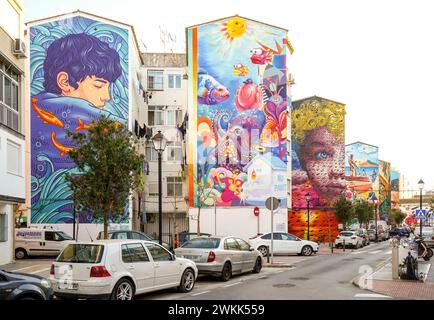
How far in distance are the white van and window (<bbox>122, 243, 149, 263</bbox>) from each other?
17.4 metres

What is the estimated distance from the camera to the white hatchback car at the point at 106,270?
1158 cm

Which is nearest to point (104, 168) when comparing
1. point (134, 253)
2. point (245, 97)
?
point (134, 253)

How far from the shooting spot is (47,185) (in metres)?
41.0

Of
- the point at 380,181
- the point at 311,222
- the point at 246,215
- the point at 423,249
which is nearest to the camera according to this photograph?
the point at 423,249

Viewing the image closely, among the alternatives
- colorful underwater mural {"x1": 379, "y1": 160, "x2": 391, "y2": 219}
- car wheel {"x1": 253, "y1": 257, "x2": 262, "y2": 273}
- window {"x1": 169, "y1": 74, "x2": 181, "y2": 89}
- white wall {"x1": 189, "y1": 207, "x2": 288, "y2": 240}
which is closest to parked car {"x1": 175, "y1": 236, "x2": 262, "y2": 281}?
car wheel {"x1": 253, "y1": 257, "x2": 262, "y2": 273}

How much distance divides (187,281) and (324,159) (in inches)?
1850

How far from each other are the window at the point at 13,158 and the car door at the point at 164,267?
45.2ft

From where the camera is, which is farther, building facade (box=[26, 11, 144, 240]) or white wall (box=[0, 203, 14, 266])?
building facade (box=[26, 11, 144, 240])

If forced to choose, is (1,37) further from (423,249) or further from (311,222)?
(311,222)

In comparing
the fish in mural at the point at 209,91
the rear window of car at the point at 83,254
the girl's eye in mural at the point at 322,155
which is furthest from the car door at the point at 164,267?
the girl's eye in mural at the point at 322,155

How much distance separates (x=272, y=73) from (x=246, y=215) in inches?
473

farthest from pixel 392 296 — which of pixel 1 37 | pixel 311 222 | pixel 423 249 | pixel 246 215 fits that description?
pixel 311 222

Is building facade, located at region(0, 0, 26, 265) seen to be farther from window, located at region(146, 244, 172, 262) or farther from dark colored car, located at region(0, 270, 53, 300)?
dark colored car, located at region(0, 270, 53, 300)

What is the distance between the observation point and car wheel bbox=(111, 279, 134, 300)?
38.4 ft
